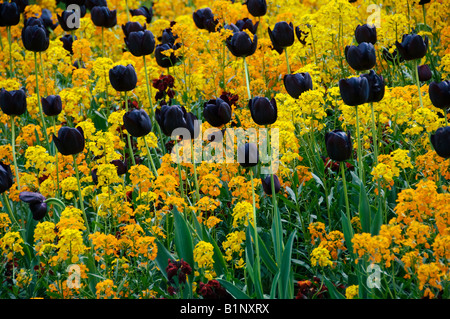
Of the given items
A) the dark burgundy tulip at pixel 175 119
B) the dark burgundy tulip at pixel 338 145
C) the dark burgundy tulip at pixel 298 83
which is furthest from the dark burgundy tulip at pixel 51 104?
the dark burgundy tulip at pixel 338 145

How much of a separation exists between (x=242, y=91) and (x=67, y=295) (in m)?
2.16

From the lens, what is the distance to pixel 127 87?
3580 mm

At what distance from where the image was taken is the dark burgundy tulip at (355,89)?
289cm

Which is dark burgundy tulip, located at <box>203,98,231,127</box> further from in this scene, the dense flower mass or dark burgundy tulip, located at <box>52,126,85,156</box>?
dark burgundy tulip, located at <box>52,126,85,156</box>

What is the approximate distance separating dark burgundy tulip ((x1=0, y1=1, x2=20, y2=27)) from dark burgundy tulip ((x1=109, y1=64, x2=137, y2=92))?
1573 millimetres

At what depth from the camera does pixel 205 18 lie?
17.0 feet

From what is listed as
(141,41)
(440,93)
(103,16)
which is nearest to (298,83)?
(440,93)

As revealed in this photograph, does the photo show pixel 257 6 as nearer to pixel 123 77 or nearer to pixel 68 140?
pixel 123 77

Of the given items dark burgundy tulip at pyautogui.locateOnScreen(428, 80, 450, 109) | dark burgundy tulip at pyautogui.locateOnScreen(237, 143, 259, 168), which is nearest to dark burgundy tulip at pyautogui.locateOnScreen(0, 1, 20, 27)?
dark burgundy tulip at pyautogui.locateOnScreen(237, 143, 259, 168)

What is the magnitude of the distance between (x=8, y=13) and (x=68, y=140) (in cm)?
188

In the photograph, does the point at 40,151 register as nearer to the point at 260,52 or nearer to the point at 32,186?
the point at 32,186
